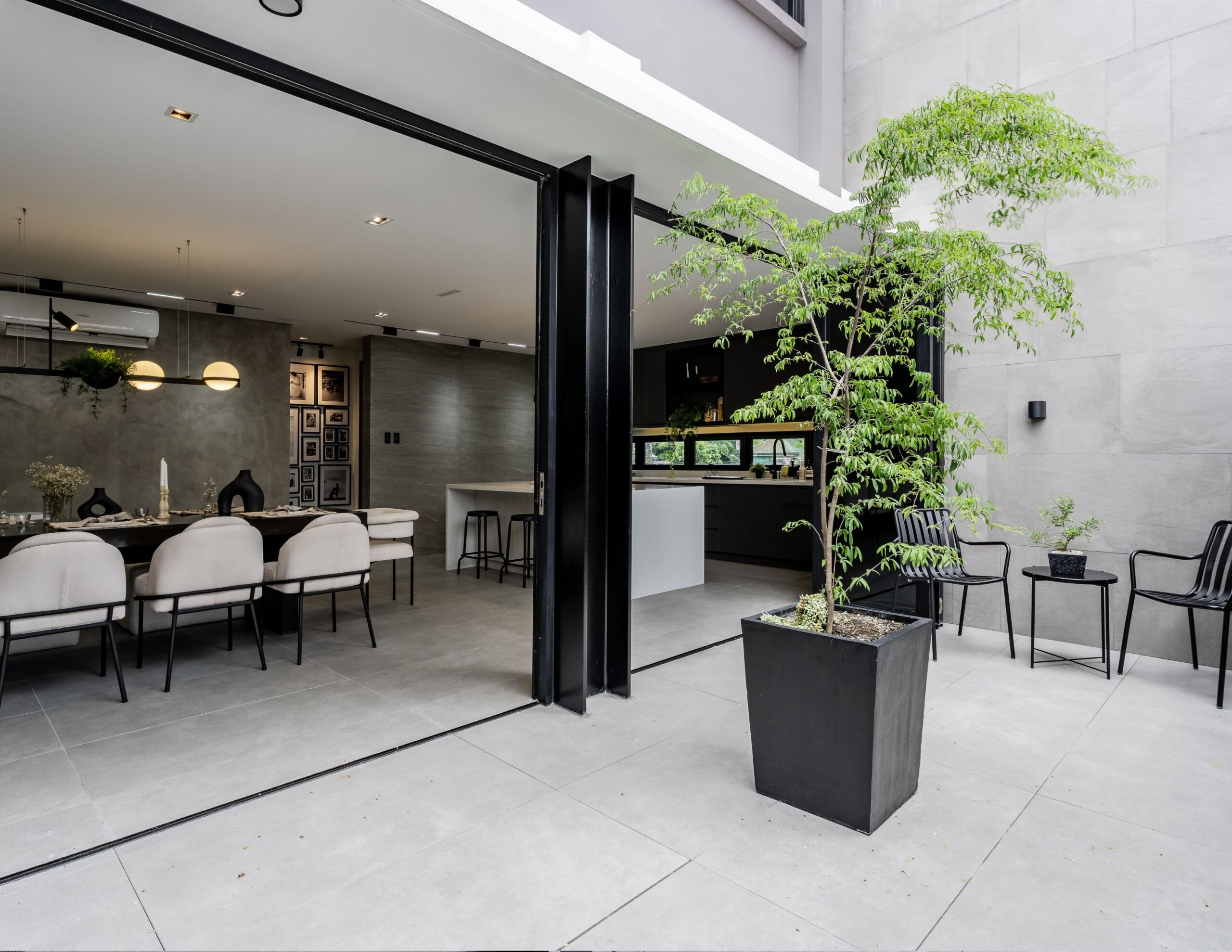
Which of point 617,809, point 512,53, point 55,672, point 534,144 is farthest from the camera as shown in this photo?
point 55,672

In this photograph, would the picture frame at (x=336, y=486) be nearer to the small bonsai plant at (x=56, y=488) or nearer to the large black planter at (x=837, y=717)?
the small bonsai plant at (x=56, y=488)

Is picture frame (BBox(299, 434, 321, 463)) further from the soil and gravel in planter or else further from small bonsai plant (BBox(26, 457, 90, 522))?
the soil and gravel in planter

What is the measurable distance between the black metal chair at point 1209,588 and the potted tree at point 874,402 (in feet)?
6.00

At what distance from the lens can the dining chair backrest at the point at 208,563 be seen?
349 centimetres

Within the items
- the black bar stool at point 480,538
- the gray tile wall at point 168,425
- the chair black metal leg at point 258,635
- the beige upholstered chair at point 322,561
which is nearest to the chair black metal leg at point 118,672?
the chair black metal leg at point 258,635

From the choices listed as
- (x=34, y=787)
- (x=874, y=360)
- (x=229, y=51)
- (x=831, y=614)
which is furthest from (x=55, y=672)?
(x=874, y=360)

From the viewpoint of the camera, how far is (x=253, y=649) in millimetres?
4199

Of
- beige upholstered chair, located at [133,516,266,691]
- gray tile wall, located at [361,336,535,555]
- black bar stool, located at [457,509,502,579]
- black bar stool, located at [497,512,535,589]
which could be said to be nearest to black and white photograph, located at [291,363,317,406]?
gray tile wall, located at [361,336,535,555]

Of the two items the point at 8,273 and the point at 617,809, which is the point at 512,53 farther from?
the point at 8,273

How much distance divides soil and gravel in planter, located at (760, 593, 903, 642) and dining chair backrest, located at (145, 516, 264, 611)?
2821mm

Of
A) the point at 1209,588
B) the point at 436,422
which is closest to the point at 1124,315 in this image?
the point at 1209,588

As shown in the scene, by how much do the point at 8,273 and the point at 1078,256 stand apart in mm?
8113

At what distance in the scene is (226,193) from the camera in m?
3.93

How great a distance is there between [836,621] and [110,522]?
4.26m
